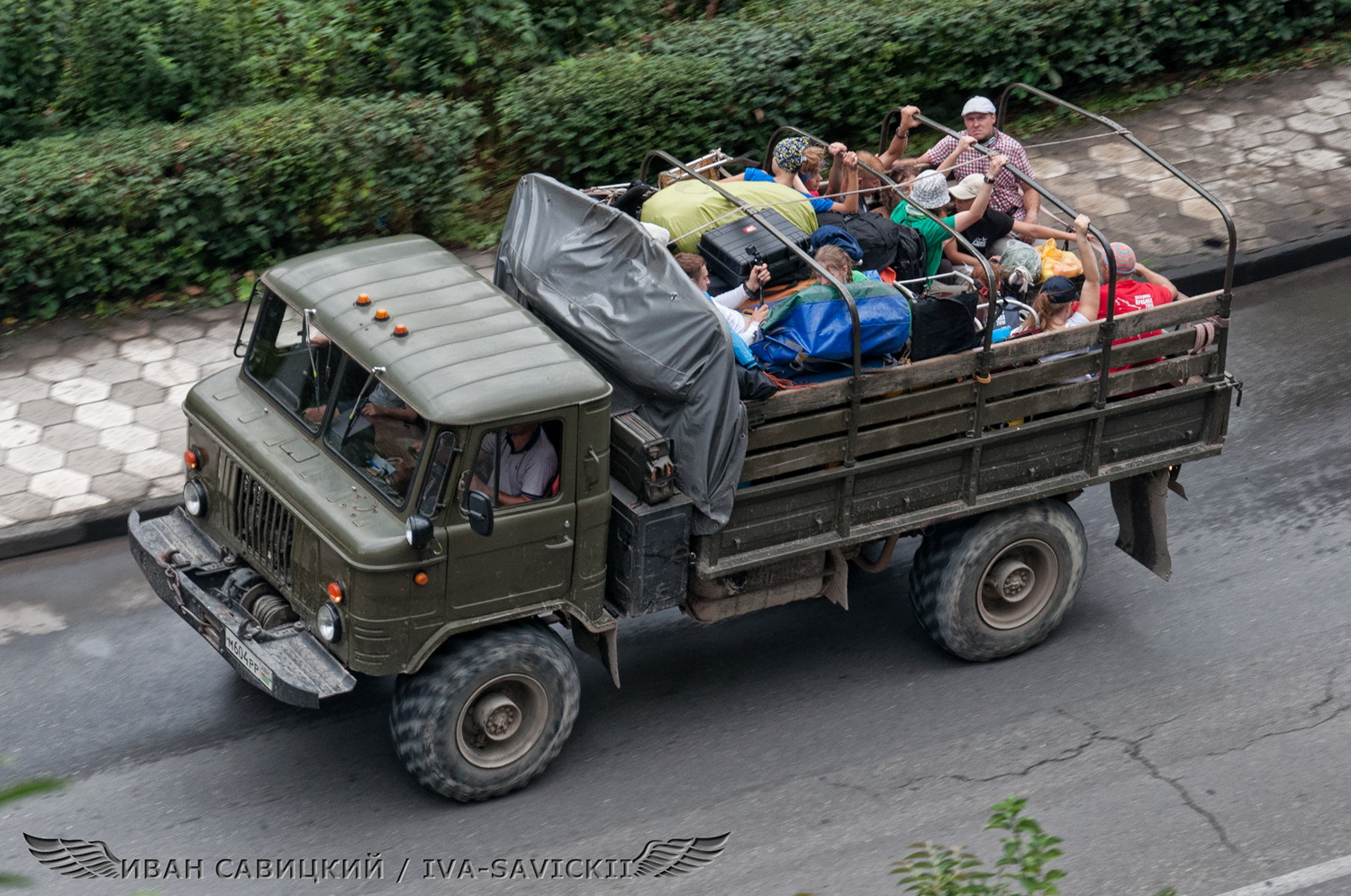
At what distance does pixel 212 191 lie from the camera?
34.0ft

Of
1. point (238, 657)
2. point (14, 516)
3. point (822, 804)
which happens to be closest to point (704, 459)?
point (822, 804)

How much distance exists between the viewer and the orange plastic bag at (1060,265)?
25.6ft

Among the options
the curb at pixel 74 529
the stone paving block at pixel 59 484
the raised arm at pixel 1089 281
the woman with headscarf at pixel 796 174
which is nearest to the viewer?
the raised arm at pixel 1089 281

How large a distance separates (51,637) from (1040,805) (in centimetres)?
503

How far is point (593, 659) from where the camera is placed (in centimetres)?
777

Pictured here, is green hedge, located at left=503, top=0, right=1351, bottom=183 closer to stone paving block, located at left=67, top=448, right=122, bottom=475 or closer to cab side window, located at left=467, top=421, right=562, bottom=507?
stone paving block, located at left=67, top=448, right=122, bottom=475

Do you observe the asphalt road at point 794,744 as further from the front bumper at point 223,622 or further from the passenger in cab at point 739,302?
the passenger in cab at point 739,302

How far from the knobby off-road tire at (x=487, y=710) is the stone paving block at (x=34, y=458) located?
367 centimetres

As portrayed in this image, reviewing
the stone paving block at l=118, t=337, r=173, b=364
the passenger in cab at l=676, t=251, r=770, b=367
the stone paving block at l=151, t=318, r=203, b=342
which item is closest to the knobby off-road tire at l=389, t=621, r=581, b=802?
the passenger in cab at l=676, t=251, r=770, b=367

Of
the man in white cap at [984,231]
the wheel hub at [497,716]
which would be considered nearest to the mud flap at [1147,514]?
the man in white cap at [984,231]

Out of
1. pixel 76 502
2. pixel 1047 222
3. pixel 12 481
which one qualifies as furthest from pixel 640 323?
pixel 12 481

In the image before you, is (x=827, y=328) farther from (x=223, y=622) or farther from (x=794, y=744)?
(x=223, y=622)

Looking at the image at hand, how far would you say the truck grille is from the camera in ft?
21.4

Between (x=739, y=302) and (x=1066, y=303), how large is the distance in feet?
5.35
